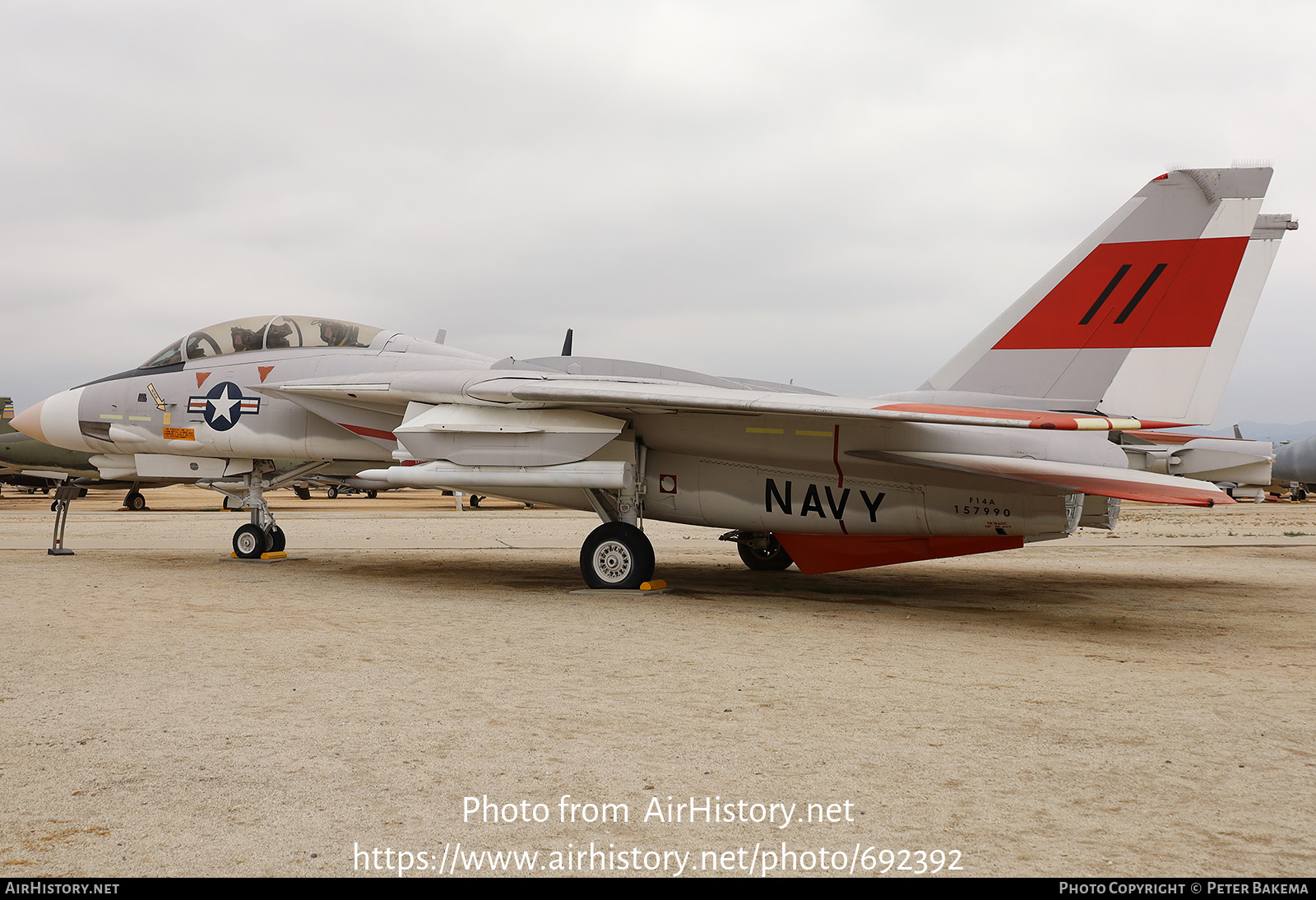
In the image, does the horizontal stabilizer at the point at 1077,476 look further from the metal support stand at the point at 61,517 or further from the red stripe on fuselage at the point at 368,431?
the metal support stand at the point at 61,517

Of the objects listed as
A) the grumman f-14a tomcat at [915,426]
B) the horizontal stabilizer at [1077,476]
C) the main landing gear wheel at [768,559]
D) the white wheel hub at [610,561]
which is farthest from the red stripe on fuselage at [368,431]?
the horizontal stabilizer at [1077,476]

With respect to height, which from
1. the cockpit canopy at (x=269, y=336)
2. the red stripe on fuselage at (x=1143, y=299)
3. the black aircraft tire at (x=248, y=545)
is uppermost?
the red stripe on fuselage at (x=1143, y=299)

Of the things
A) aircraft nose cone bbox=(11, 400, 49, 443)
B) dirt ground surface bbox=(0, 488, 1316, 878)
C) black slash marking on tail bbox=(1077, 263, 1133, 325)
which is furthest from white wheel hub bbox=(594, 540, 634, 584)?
aircraft nose cone bbox=(11, 400, 49, 443)

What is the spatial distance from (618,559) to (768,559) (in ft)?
12.0

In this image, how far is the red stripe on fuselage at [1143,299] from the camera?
28.1ft

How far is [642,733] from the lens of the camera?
3.84m

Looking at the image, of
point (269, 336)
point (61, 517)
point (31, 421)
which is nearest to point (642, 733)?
point (269, 336)

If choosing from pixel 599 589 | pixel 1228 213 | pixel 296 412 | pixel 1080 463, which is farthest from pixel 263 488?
pixel 1228 213

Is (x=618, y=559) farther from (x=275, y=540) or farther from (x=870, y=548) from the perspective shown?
(x=275, y=540)

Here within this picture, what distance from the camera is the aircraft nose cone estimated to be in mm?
11711

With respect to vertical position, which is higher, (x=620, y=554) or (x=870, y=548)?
(x=870, y=548)

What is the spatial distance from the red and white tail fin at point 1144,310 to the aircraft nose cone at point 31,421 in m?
12.1
